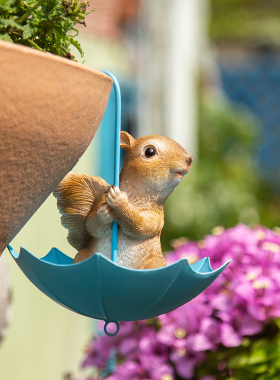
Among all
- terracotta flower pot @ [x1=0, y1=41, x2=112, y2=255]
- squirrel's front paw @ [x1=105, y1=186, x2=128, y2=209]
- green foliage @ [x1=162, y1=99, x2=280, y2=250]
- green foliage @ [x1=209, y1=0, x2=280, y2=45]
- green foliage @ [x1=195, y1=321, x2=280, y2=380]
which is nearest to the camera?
terracotta flower pot @ [x1=0, y1=41, x2=112, y2=255]

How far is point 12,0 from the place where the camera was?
1.95 feet

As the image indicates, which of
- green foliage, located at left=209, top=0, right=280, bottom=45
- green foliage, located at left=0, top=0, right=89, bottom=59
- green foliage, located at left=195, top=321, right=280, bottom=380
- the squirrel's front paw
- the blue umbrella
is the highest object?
green foliage, located at left=0, top=0, right=89, bottom=59

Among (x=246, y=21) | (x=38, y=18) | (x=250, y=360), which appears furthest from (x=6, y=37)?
(x=246, y=21)

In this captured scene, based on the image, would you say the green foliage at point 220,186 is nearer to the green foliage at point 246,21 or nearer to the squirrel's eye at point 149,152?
the squirrel's eye at point 149,152

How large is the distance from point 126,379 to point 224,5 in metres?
13.3

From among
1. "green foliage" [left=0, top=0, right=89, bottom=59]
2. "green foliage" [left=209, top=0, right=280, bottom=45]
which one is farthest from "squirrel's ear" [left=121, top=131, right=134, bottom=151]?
"green foliage" [left=209, top=0, right=280, bottom=45]

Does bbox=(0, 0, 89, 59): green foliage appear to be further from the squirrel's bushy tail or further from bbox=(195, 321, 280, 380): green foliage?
bbox=(195, 321, 280, 380): green foliage

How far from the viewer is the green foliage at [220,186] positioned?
13.2ft

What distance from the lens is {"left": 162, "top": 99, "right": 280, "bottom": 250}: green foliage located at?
13.2 feet

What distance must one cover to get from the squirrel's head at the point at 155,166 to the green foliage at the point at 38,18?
212 millimetres

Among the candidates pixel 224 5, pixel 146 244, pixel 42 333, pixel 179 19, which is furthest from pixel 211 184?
pixel 224 5

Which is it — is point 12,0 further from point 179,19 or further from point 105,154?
point 179,19

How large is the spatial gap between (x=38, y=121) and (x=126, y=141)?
228 mm

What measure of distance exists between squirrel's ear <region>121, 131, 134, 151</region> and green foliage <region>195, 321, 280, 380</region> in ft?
2.30
